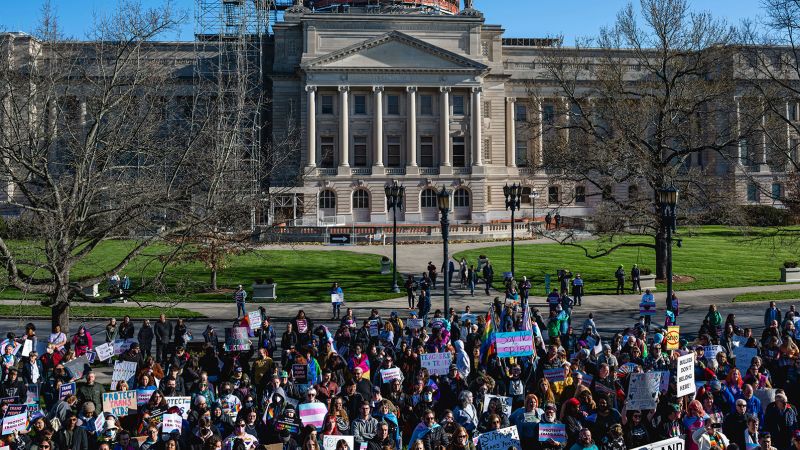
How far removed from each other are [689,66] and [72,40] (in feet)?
94.3

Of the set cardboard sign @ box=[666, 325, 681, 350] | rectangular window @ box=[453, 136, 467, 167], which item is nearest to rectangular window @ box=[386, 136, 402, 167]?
rectangular window @ box=[453, 136, 467, 167]

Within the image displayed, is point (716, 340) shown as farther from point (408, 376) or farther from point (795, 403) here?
point (408, 376)

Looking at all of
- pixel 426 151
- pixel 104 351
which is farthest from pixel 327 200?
pixel 104 351

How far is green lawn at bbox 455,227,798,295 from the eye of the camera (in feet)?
130

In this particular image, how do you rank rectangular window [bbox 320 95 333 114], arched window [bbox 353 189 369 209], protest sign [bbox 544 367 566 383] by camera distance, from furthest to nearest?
rectangular window [bbox 320 95 333 114], arched window [bbox 353 189 369 209], protest sign [bbox 544 367 566 383]

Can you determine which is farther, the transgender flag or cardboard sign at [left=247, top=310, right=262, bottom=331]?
cardboard sign at [left=247, top=310, right=262, bottom=331]

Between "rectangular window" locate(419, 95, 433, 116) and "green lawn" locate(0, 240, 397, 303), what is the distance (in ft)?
84.9

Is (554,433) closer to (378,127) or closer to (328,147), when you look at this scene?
Result: (378,127)

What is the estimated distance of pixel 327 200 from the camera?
72375mm

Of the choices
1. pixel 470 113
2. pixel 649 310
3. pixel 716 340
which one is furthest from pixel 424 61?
pixel 716 340

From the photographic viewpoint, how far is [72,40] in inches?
813

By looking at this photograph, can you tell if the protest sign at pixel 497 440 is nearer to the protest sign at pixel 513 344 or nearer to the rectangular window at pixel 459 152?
the protest sign at pixel 513 344

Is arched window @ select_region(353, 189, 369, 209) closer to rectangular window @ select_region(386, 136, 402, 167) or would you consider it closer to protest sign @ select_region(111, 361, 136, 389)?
rectangular window @ select_region(386, 136, 402, 167)

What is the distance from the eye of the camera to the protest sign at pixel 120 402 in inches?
556
